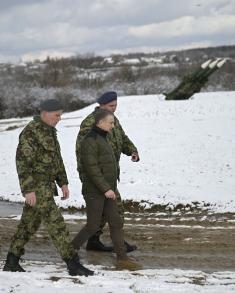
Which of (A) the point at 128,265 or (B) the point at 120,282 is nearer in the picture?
(B) the point at 120,282

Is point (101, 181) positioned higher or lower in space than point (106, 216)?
higher

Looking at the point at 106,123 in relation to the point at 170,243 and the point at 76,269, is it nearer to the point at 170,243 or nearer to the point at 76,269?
the point at 76,269

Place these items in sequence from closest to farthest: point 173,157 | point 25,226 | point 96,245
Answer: point 25,226 < point 96,245 < point 173,157

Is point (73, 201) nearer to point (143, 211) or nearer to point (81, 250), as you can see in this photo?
point (143, 211)

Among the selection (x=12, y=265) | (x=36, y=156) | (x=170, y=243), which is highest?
(x=36, y=156)

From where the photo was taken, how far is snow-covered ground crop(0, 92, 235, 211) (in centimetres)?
1360

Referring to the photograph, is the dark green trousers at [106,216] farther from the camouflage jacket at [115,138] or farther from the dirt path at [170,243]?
the camouflage jacket at [115,138]

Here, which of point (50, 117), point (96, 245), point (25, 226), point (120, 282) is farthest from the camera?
point (96, 245)

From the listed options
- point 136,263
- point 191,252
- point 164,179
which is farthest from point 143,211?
point 136,263

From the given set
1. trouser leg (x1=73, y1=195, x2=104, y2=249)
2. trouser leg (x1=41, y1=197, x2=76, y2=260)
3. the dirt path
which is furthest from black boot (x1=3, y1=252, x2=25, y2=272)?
the dirt path

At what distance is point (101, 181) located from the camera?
656 centimetres

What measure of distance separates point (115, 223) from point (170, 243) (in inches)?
68.0

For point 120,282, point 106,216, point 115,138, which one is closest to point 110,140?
point 115,138

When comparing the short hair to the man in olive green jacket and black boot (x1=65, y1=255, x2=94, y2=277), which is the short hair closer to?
the man in olive green jacket
